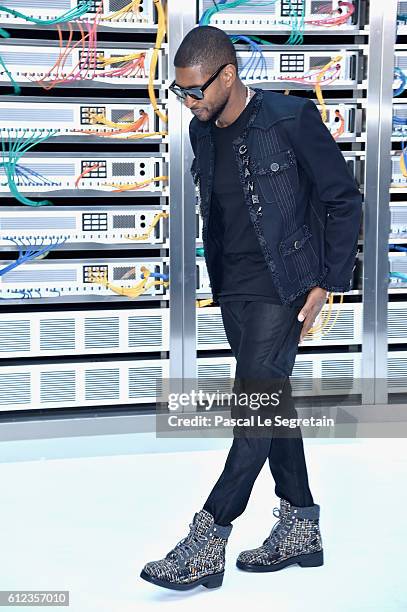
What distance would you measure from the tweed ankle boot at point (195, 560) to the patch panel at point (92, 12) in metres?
2.22

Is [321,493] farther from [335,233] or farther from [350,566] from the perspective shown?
[335,233]

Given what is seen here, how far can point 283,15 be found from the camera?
3881 millimetres

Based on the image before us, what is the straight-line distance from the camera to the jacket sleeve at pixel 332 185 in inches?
90.3

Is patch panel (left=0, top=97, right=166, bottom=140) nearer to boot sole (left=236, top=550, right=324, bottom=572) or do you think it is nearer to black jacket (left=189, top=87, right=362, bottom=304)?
black jacket (left=189, top=87, right=362, bottom=304)

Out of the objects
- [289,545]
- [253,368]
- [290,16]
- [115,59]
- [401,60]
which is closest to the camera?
[253,368]

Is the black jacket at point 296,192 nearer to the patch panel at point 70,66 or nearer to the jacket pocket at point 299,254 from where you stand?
the jacket pocket at point 299,254

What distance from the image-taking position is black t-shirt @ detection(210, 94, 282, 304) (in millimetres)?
2367

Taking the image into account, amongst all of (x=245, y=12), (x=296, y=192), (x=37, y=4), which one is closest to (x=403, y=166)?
(x=245, y=12)

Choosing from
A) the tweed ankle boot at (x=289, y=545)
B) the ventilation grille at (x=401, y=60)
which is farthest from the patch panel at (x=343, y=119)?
the tweed ankle boot at (x=289, y=545)

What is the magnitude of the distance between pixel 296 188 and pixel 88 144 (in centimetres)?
182

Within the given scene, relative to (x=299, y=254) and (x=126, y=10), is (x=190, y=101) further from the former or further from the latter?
(x=126, y=10)

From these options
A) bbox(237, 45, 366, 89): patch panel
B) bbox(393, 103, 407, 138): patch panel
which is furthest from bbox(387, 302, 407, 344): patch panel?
bbox(237, 45, 366, 89): patch panel

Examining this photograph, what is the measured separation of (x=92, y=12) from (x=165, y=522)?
6.84ft

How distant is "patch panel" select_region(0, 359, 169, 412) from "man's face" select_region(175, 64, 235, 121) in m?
1.81
